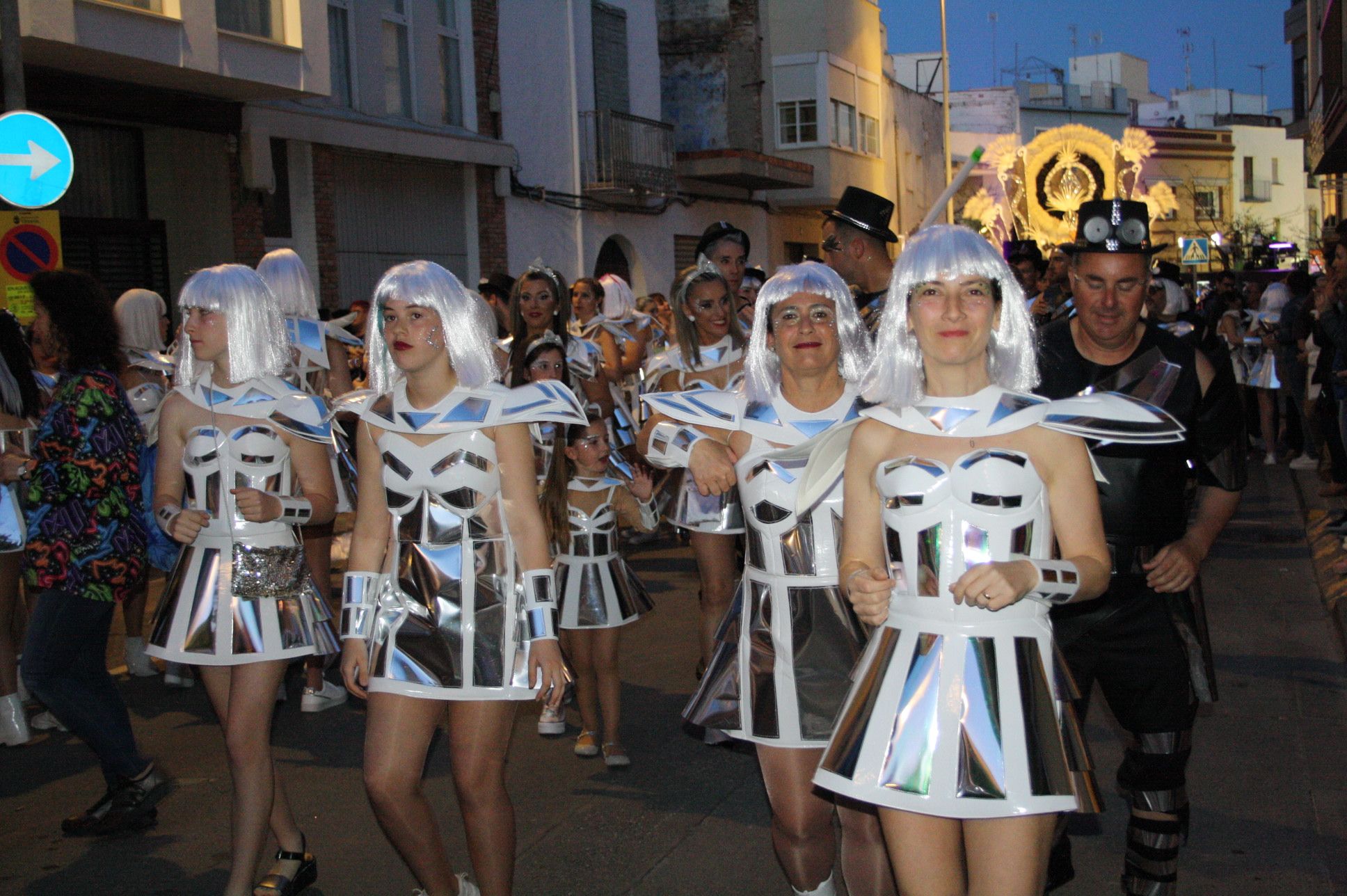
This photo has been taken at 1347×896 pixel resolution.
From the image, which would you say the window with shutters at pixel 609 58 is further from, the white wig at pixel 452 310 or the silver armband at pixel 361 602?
the silver armband at pixel 361 602

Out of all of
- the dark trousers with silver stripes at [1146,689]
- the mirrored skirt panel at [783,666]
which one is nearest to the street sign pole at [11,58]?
the mirrored skirt panel at [783,666]

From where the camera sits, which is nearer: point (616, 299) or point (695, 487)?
point (695, 487)

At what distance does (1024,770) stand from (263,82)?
12557 mm

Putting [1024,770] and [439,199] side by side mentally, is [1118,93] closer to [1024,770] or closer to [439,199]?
[439,199]

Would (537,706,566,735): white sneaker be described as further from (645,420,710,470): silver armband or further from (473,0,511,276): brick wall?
(473,0,511,276): brick wall

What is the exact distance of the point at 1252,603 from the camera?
8.65 meters

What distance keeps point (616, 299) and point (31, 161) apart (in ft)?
16.8

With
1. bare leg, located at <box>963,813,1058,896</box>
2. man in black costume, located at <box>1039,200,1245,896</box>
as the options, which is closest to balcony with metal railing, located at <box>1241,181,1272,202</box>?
man in black costume, located at <box>1039,200,1245,896</box>

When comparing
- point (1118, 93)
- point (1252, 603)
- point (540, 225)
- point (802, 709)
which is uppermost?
point (1118, 93)

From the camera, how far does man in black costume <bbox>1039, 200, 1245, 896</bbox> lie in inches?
153

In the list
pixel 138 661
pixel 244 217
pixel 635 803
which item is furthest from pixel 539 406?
pixel 244 217

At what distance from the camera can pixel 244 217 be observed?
559 inches

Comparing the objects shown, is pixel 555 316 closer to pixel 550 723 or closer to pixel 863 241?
pixel 863 241

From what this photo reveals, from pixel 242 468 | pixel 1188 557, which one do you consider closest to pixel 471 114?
pixel 242 468
